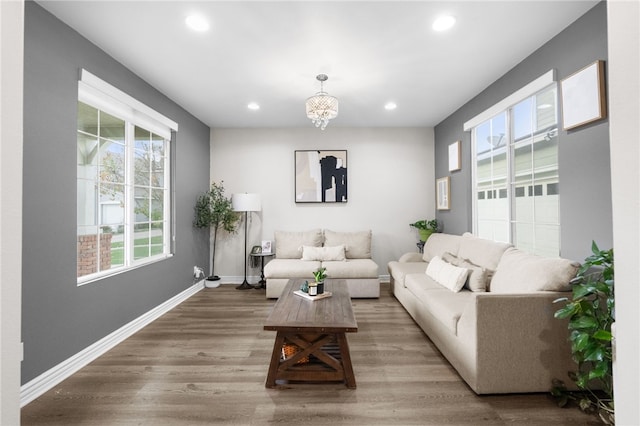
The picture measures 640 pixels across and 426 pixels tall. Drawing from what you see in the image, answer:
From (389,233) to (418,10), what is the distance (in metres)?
3.47

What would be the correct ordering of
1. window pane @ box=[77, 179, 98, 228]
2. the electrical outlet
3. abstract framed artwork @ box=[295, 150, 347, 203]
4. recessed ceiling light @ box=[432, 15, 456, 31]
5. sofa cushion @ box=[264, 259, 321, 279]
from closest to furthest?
Answer: recessed ceiling light @ box=[432, 15, 456, 31] → window pane @ box=[77, 179, 98, 228] → sofa cushion @ box=[264, 259, 321, 279] → the electrical outlet → abstract framed artwork @ box=[295, 150, 347, 203]

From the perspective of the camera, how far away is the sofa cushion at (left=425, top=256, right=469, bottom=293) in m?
2.83

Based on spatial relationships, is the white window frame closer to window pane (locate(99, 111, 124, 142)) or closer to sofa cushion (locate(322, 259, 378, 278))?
sofa cushion (locate(322, 259, 378, 278))

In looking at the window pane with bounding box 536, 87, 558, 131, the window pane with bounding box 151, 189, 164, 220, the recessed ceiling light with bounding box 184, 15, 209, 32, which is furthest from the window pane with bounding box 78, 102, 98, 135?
the window pane with bounding box 536, 87, 558, 131

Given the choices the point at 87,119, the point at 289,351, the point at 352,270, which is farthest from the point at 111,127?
the point at 352,270

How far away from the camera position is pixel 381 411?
70.7 inches

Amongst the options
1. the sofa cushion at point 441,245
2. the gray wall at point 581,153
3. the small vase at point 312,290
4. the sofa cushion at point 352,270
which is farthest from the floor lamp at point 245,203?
the gray wall at point 581,153

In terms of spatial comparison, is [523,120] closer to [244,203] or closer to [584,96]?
[584,96]

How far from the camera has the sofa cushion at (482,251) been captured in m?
2.84

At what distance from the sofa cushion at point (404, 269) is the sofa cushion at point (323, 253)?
2.60 ft

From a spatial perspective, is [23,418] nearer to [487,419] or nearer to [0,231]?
[0,231]

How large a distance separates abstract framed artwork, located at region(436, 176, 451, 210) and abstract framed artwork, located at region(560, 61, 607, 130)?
215 cm

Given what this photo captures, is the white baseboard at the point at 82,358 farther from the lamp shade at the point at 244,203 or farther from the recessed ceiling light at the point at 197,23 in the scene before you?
the recessed ceiling light at the point at 197,23

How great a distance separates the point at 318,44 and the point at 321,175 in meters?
2.61
